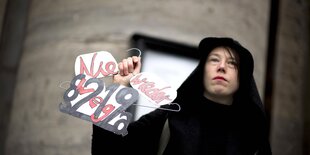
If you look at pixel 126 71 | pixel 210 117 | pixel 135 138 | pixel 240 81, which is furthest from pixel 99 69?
pixel 240 81

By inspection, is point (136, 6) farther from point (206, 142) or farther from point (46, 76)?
point (206, 142)

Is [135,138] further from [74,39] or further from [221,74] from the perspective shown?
[74,39]

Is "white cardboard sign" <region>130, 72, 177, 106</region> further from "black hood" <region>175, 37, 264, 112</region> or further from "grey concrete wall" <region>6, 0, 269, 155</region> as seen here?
"grey concrete wall" <region>6, 0, 269, 155</region>

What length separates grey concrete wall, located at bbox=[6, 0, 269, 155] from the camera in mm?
4477

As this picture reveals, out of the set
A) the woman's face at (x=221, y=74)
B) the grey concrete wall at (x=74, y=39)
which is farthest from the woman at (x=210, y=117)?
the grey concrete wall at (x=74, y=39)

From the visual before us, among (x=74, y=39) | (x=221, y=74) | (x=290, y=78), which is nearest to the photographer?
(x=221, y=74)

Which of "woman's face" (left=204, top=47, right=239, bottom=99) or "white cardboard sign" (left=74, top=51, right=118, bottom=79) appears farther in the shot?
"woman's face" (left=204, top=47, right=239, bottom=99)

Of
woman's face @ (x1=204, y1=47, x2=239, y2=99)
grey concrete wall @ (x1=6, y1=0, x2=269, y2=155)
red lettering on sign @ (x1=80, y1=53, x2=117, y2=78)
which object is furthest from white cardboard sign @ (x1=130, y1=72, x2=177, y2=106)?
grey concrete wall @ (x1=6, y1=0, x2=269, y2=155)

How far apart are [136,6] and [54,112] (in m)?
1.20

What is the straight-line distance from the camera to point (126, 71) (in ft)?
8.13

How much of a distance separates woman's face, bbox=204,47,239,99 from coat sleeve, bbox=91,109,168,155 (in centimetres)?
28

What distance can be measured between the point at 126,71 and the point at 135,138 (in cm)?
33

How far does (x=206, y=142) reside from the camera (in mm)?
2561

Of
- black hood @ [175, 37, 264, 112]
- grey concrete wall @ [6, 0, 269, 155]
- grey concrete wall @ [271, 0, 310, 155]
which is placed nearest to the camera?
black hood @ [175, 37, 264, 112]
